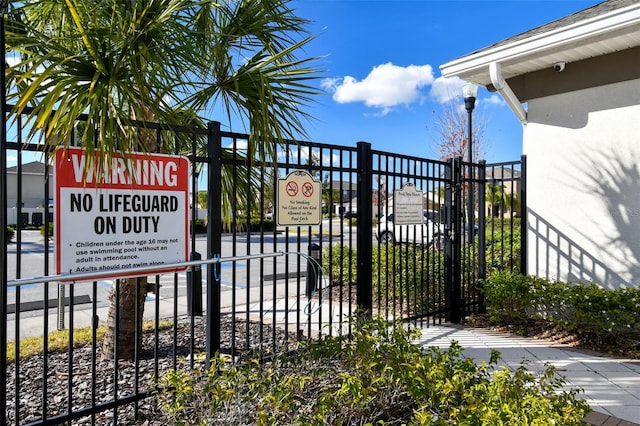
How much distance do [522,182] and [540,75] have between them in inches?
58.9

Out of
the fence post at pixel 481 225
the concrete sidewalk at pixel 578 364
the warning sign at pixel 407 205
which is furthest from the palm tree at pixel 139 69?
the fence post at pixel 481 225

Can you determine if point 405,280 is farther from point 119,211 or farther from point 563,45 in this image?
point 119,211

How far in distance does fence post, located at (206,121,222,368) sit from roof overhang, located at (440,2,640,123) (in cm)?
412

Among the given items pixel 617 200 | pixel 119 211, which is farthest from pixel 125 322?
pixel 617 200

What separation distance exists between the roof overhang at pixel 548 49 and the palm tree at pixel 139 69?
3263 millimetres

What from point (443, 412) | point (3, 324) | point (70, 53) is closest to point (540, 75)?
point (443, 412)

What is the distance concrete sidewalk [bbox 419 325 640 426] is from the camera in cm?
333

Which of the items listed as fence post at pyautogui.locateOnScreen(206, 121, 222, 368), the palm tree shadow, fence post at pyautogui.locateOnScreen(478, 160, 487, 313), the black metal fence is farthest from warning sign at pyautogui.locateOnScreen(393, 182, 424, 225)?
fence post at pyautogui.locateOnScreen(206, 121, 222, 368)

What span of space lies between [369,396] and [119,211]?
1854 millimetres

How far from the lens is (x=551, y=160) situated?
5.97 metres

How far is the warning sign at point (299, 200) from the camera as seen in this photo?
375 cm

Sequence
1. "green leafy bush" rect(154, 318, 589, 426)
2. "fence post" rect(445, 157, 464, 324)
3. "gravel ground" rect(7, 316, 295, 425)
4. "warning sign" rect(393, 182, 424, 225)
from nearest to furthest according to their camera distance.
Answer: "green leafy bush" rect(154, 318, 589, 426) < "gravel ground" rect(7, 316, 295, 425) < "warning sign" rect(393, 182, 424, 225) < "fence post" rect(445, 157, 464, 324)

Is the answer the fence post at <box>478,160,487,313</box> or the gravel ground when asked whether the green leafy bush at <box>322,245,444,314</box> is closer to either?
the fence post at <box>478,160,487,313</box>

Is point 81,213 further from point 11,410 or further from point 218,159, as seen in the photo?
point 11,410
